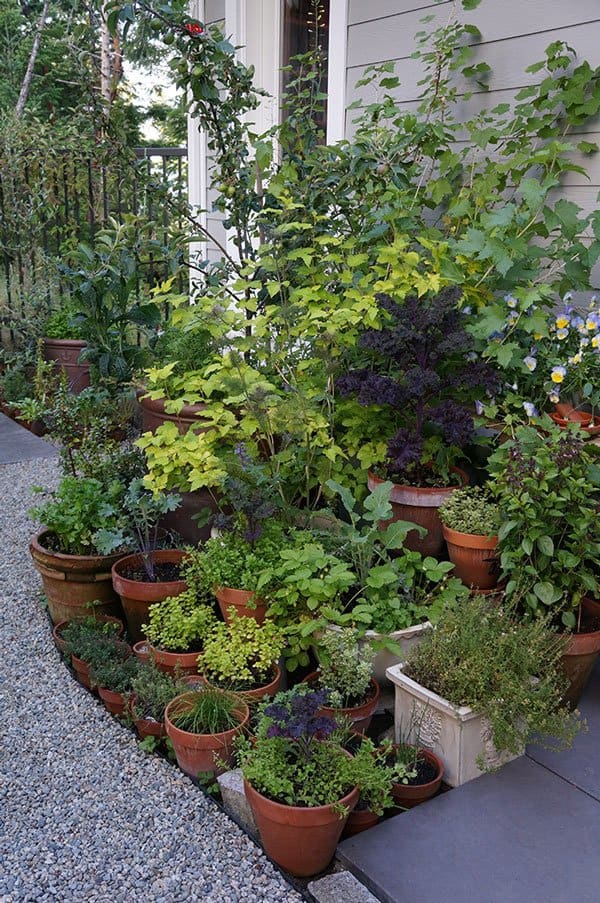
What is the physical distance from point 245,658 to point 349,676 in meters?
0.34

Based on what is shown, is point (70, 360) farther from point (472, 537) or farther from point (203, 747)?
point (203, 747)

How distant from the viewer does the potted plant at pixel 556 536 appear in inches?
89.9

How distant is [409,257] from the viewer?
2.80 meters

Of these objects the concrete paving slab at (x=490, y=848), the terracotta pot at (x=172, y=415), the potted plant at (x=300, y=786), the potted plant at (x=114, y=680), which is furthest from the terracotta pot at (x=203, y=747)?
the terracotta pot at (x=172, y=415)

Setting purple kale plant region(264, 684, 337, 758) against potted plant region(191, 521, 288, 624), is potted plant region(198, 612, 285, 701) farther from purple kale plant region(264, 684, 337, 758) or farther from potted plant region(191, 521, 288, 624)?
purple kale plant region(264, 684, 337, 758)

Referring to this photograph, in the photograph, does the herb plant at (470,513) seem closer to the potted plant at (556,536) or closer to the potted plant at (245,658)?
the potted plant at (556,536)

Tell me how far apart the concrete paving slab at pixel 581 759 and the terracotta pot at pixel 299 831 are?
620 millimetres

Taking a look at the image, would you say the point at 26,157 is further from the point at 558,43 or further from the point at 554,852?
the point at 554,852

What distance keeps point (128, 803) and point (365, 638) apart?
2.58ft

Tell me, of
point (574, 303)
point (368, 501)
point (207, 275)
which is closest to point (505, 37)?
point (574, 303)

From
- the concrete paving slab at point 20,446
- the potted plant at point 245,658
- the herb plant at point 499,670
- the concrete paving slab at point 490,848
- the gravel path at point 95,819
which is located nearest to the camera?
the concrete paving slab at point 490,848

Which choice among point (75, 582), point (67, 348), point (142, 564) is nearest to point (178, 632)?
point (142, 564)

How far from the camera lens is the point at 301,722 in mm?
1894

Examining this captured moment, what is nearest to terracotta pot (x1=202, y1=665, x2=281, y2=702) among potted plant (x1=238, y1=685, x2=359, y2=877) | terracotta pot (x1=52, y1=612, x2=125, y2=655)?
potted plant (x1=238, y1=685, x2=359, y2=877)
